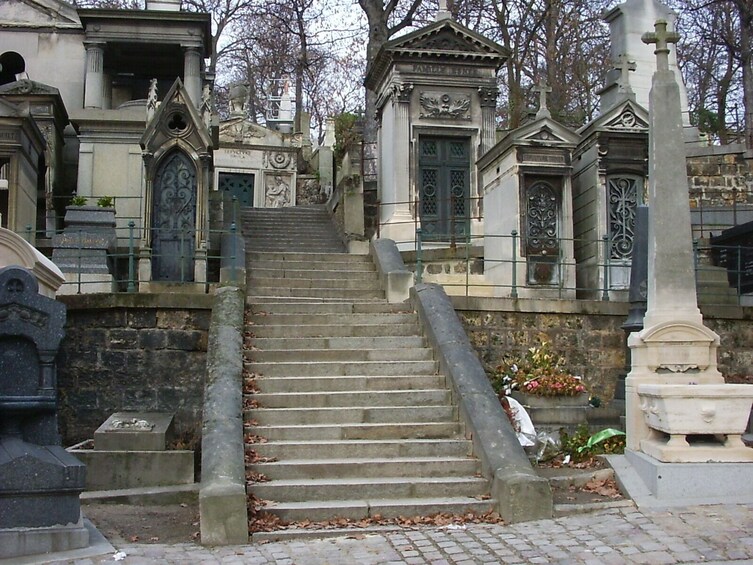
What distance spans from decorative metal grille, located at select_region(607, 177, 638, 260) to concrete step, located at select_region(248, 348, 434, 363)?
5921 millimetres

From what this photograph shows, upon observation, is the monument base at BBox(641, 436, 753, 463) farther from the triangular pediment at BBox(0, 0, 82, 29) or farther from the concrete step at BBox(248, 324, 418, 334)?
the triangular pediment at BBox(0, 0, 82, 29)

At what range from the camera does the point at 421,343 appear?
10.3m

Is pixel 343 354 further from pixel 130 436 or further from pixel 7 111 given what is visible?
pixel 7 111

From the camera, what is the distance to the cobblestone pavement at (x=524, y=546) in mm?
6383

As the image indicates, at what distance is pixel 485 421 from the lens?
8.43 metres

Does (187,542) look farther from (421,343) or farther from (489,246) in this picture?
(489,246)

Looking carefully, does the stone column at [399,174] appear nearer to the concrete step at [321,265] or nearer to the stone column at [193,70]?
the concrete step at [321,265]

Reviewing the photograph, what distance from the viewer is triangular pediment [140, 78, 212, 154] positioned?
12.8m

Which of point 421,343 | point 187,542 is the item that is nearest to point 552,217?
point 421,343

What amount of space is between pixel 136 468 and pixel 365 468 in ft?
Answer: 8.05

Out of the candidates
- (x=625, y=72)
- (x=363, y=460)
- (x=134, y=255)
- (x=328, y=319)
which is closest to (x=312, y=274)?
(x=328, y=319)

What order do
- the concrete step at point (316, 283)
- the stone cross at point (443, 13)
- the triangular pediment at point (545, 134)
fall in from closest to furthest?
the concrete step at point (316, 283), the triangular pediment at point (545, 134), the stone cross at point (443, 13)

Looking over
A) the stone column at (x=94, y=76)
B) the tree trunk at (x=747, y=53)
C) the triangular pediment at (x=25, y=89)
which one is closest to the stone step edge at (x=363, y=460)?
the triangular pediment at (x=25, y=89)

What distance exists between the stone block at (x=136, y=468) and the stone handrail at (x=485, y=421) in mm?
2870
